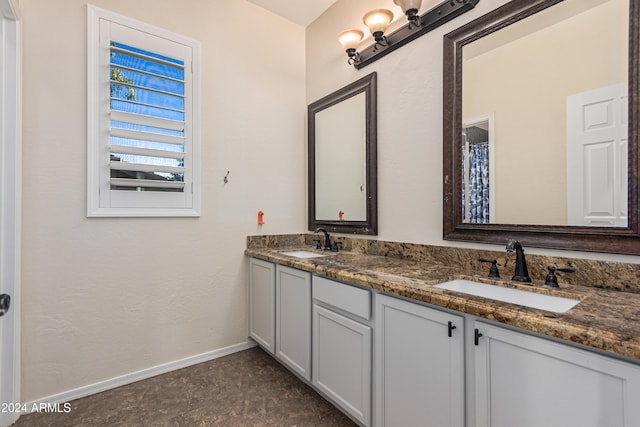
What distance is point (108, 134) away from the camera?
1.95m

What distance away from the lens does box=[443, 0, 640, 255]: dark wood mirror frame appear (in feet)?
3.68

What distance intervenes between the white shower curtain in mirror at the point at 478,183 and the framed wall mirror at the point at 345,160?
A: 0.67 meters

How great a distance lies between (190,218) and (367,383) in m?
1.64

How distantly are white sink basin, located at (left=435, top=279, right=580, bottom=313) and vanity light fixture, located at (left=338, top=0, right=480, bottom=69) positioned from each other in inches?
56.2

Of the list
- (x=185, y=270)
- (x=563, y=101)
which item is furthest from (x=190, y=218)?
(x=563, y=101)

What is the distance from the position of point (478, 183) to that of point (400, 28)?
1.12 meters

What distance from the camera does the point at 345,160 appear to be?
95.6 inches

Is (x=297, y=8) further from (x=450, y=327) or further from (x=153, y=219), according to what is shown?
(x=450, y=327)

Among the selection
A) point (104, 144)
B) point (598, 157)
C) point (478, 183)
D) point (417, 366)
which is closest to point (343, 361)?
point (417, 366)

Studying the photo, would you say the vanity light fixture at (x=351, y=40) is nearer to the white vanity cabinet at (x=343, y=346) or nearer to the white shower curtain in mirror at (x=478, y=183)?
the white shower curtain in mirror at (x=478, y=183)

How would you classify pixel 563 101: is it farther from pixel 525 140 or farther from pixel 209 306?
pixel 209 306

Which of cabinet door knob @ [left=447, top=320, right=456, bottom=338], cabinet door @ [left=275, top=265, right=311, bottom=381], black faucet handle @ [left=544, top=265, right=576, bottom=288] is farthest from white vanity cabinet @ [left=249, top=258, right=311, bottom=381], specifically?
black faucet handle @ [left=544, top=265, right=576, bottom=288]

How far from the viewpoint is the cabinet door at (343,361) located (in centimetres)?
146

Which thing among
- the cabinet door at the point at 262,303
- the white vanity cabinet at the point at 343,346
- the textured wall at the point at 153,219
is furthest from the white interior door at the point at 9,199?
the white vanity cabinet at the point at 343,346
